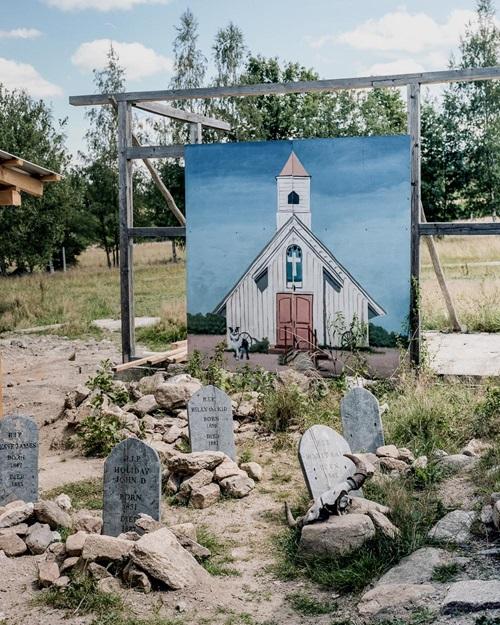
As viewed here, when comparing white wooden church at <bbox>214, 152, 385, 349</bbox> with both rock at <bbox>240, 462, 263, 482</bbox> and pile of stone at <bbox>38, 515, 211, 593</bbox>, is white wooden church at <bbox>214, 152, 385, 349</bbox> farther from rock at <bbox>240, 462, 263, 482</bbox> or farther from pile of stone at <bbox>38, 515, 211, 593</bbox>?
pile of stone at <bbox>38, 515, 211, 593</bbox>

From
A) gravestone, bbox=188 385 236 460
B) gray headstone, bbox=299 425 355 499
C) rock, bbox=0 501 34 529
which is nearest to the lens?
rock, bbox=0 501 34 529

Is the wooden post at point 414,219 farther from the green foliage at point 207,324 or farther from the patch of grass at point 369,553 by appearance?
the patch of grass at point 369,553

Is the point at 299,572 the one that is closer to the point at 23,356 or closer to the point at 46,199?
the point at 23,356

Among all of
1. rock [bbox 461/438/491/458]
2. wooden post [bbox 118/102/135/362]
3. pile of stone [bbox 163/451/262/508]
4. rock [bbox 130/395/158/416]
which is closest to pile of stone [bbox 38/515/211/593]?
pile of stone [bbox 163/451/262/508]

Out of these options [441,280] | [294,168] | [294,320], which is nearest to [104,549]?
[294,320]

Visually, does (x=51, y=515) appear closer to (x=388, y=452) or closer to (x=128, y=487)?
(x=128, y=487)

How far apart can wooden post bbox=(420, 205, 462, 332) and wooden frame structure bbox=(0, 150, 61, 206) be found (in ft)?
15.4

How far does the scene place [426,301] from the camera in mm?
16859

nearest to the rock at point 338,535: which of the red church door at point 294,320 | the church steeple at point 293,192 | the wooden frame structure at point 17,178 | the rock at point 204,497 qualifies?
the rock at point 204,497

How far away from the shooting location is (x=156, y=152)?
12992 millimetres

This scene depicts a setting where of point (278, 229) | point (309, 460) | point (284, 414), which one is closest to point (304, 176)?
point (278, 229)

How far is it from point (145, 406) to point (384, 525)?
4.65 meters

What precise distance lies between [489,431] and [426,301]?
8.02 m

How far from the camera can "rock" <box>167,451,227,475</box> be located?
26.5 ft
